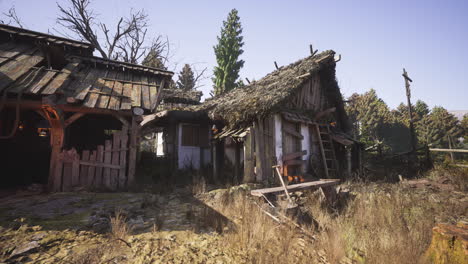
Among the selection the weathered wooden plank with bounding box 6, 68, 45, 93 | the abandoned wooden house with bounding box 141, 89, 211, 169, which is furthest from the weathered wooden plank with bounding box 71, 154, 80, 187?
the abandoned wooden house with bounding box 141, 89, 211, 169

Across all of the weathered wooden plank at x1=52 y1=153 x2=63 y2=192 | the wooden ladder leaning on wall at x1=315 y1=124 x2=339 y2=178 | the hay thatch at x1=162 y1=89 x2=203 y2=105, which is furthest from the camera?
the hay thatch at x1=162 y1=89 x2=203 y2=105

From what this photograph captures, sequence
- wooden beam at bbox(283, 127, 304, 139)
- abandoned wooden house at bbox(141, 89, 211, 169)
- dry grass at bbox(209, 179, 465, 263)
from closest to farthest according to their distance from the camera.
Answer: dry grass at bbox(209, 179, 465, 263), wooden beam at bbox(283, 127, 304, 139), abandoned wooden house at bbox(141, 89, 211, 169)

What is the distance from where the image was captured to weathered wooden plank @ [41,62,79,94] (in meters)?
6.10

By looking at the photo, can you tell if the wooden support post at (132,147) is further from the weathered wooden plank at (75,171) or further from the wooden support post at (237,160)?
the wooden support post at (237,160)

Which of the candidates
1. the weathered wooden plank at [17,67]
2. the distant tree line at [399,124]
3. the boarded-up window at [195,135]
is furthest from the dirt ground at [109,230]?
the distant tree line at [399,124]

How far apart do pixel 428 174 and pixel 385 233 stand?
9.80 m

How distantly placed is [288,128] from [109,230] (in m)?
7.46

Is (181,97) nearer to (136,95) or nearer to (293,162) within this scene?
(136,95)

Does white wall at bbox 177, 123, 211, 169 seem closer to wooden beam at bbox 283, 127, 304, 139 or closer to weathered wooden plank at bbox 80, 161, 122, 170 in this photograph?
weathered wooden plank at bbox 80, 161, 122, 170

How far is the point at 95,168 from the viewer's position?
679 cm

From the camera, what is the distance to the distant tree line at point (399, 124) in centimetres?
2694

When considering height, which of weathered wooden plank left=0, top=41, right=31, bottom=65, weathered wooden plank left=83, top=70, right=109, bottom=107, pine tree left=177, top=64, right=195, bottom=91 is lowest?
weathered wooden plank left=83, top=70, right=109, bottom=107

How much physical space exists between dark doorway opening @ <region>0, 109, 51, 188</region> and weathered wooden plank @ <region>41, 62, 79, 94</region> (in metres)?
2.62

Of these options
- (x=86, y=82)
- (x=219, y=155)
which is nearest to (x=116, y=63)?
(x=86, y=82)
